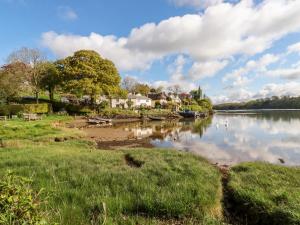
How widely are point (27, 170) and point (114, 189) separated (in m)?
3.97

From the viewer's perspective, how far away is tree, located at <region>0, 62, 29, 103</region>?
3794cm

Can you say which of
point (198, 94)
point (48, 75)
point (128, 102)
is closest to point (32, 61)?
point (48, 75)

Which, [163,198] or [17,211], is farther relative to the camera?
[163,198]

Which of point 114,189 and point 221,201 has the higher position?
point 114,189

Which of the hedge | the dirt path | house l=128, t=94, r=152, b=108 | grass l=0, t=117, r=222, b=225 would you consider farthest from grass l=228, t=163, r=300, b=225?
house l=128, t=94, r=152, b=108

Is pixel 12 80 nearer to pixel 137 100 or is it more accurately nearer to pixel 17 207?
pixel 17 207

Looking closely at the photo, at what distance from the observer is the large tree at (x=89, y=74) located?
46.7 metres

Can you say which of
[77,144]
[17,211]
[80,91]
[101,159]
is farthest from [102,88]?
[17,211]

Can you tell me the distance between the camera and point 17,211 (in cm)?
282

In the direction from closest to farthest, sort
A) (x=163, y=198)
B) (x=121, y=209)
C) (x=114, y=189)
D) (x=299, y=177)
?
1. (x=121, y=209)
2. (x=163, y=198)
3. (x=114, y=189)
4. (x=299, y=177)

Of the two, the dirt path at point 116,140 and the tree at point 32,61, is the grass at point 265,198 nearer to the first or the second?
the dirt path at point 116,140

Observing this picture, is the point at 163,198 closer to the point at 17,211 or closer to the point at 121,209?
the point at 121,209

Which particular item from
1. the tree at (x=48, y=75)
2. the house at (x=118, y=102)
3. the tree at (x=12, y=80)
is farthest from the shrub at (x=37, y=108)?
the house at (x=118, y=102)

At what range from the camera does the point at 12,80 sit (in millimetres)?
39500
